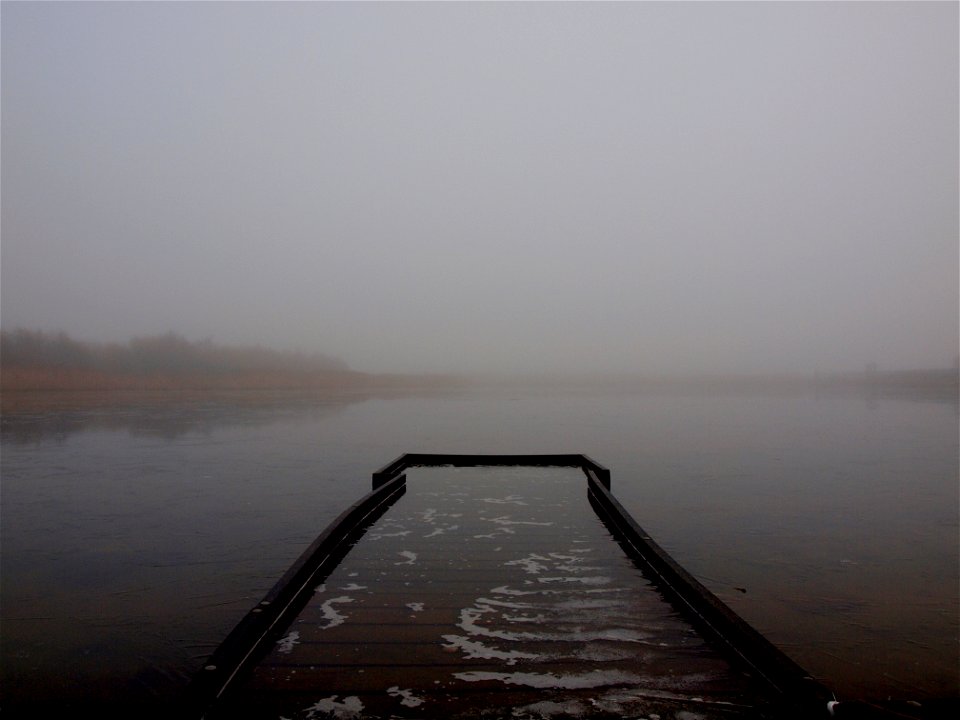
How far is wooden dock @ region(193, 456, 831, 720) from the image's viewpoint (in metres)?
3.47

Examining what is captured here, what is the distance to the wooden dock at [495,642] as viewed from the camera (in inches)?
136

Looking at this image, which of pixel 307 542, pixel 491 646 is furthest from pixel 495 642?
pixel 307 542

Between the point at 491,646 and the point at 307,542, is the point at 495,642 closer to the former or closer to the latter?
the point at 491,646

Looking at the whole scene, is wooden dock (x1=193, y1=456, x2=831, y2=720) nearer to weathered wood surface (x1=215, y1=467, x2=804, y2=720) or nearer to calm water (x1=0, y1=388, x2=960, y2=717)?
weathered wood surface (x1=215, y1=467, x2=804, y2=720)

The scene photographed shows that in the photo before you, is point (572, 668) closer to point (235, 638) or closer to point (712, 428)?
point (235, 638)

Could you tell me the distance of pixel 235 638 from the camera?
3.82 m

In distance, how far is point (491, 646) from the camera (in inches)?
168

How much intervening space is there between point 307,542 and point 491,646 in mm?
5441

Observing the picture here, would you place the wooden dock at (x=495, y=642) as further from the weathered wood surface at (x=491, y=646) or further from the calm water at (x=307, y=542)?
the calm water at (x=307, y=542)

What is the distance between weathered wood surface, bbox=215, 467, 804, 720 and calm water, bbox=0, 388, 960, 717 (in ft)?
4.17

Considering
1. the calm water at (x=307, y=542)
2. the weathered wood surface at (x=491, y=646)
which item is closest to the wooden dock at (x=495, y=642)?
the weathered wood surface at (x=491, y=646)

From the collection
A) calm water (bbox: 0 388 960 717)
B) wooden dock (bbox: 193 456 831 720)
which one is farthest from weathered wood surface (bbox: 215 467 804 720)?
calm water (bbox: 0 388 960 717)

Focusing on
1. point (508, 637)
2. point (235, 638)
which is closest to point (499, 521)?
point (508, 637)

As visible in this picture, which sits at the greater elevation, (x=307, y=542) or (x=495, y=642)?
(x=495, y=642)
